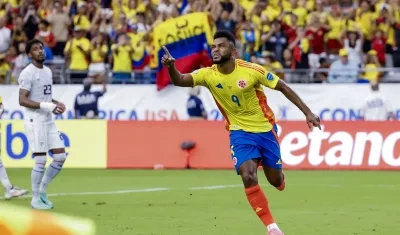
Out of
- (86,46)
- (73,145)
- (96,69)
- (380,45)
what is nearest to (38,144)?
(73,145)

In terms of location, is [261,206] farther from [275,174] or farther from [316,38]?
[316,38]

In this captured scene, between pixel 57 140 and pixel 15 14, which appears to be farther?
pixel 15 14

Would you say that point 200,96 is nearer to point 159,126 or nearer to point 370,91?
point 159,126

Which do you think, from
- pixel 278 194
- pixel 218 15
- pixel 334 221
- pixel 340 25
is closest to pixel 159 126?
pixel 218 15

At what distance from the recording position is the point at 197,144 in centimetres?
2217

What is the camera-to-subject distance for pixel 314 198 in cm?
1484

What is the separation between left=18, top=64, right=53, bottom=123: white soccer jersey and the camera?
43.8ft

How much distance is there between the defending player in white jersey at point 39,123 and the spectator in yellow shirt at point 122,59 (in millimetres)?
11859

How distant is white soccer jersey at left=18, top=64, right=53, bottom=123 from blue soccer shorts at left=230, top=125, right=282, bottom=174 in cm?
461

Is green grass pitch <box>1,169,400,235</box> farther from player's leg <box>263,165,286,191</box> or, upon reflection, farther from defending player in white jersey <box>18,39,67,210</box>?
player's leg <box>263,165,286,191</box>

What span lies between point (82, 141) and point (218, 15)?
5.39m

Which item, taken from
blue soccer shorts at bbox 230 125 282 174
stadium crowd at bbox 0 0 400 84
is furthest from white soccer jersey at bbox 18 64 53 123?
stadium crowd at bbox 0 0 400 84

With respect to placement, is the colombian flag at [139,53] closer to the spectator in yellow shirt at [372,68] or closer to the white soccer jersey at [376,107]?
the spectator in yellow shirt at [372,68]

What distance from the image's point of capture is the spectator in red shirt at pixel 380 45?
24.2 metres
